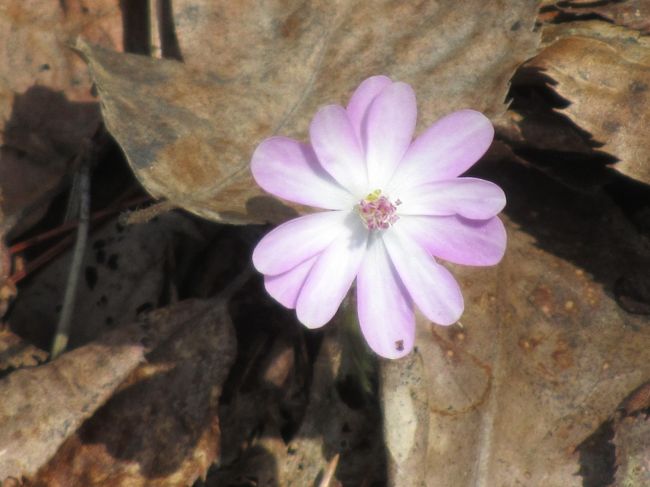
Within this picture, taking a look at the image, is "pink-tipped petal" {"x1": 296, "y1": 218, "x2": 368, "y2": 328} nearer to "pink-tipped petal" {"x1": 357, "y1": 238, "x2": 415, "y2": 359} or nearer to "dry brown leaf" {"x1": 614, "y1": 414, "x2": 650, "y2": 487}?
"pink-tipped petal" {"x1": 357, "y1": 238, "x2": 415, "y2": 359}

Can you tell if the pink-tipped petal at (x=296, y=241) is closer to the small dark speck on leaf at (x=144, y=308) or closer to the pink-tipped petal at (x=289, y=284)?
the pink-tipped petal at (x=289, y=284)

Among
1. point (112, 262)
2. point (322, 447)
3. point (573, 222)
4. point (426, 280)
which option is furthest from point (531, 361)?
point (112, 262)

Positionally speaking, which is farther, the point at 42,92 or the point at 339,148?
the point at 42,92

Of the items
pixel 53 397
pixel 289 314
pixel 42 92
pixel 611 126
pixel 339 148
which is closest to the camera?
pixel 339 148

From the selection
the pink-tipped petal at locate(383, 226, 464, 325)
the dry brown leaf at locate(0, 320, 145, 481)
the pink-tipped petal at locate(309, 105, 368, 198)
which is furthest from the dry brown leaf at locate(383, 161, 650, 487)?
the dry brown leaf at locate(0, 320, 145, 481)

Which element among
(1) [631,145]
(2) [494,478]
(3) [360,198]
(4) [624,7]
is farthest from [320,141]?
(4) [624,7]

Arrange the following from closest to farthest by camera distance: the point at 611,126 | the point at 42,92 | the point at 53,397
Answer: the point at 53,397 < the point at 611,126 < the point at 42,92

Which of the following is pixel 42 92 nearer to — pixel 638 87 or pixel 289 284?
pixel 289 284
